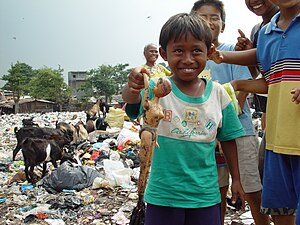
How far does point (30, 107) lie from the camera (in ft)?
123

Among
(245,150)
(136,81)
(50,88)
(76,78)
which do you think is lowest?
(245,150)

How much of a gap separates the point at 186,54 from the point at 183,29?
11 cm

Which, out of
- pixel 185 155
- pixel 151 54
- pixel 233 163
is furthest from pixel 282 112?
pixel 151 54

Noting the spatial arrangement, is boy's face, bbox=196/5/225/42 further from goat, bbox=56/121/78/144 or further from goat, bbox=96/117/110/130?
goat, bbox=96/117/110/130

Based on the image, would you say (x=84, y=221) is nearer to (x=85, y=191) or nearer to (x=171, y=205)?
(x=85, y=191)

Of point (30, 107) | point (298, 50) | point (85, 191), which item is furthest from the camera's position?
point (30, 107)

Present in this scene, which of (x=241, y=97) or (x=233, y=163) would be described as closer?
(x=233, y=163)

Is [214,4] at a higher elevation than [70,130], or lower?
higher

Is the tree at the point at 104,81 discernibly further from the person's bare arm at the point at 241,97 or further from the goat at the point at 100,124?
the person's bare arm at the point at 241,97

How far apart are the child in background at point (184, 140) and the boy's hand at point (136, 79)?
0.04m

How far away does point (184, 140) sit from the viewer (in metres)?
1.60

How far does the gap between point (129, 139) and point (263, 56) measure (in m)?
6.53

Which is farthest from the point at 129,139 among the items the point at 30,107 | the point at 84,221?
the point at 30,107

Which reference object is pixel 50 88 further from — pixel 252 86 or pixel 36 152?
pixel 252 86
